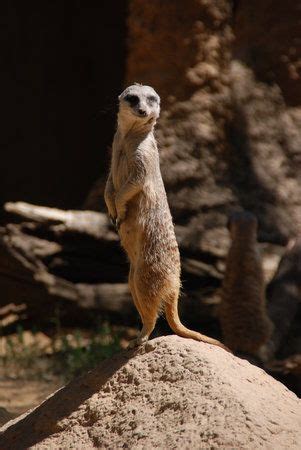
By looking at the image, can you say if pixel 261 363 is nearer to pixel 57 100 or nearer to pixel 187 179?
pixel 187 179

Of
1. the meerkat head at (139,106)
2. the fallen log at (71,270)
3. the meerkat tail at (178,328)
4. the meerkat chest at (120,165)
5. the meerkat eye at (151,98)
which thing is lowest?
the fallen log at (71,270)

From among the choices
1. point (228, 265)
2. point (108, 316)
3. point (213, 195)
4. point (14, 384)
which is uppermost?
point (213, 195)

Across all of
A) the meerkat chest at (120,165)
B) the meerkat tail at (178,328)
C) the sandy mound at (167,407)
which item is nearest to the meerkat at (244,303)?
the meerkat tail at (178,328)

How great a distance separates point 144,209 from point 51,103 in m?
4.19

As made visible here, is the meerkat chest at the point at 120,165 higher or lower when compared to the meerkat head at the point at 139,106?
lower

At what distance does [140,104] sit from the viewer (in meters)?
2.88

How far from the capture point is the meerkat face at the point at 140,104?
9.46ft

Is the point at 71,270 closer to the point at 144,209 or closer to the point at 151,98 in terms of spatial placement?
the point at 144,209

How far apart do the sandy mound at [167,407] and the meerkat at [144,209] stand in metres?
0.16

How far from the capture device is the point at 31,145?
23.1 feet

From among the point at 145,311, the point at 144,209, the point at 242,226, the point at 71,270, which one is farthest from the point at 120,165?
the point at 71,270

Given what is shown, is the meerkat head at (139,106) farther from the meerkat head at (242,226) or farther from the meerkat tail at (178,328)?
the meerkat head at (242,226)

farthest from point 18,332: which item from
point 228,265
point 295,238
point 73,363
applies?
point 295,238

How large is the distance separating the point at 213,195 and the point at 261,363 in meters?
1.39
